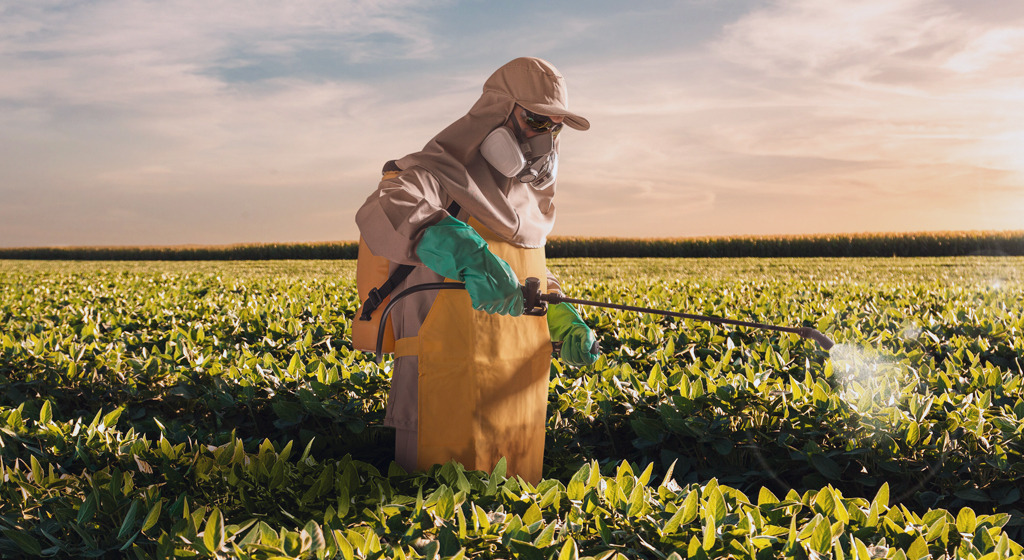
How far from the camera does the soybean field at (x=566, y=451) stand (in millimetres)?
1993

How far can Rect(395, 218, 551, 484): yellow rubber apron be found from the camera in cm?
236

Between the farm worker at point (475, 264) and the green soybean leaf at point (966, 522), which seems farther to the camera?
the farm worker at point (475, 264)

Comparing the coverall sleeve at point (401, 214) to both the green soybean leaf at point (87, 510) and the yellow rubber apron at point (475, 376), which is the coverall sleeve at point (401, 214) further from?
the green soybean leaf at point (87, 510)

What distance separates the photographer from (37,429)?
325 cm

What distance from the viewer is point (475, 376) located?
7.77 feet

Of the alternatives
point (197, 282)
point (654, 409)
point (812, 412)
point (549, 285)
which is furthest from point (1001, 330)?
point (197, 282)

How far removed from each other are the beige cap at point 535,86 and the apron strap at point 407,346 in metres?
0.97

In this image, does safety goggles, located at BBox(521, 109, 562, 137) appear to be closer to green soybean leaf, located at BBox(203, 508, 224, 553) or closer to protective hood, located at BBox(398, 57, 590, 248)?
protective hood, located at BBox(398, 57, 590, 248)

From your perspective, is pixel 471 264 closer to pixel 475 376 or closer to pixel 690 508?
pixel 475 376

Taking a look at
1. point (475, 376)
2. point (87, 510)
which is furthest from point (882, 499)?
point (87, 510)

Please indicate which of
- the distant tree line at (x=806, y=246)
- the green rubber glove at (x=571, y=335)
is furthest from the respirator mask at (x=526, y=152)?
the distant tree line at (x=806, y=246)

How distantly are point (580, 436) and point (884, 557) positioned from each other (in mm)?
1996

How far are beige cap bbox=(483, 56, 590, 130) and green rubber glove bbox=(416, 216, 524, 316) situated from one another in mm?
547

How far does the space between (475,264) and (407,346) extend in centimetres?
53
